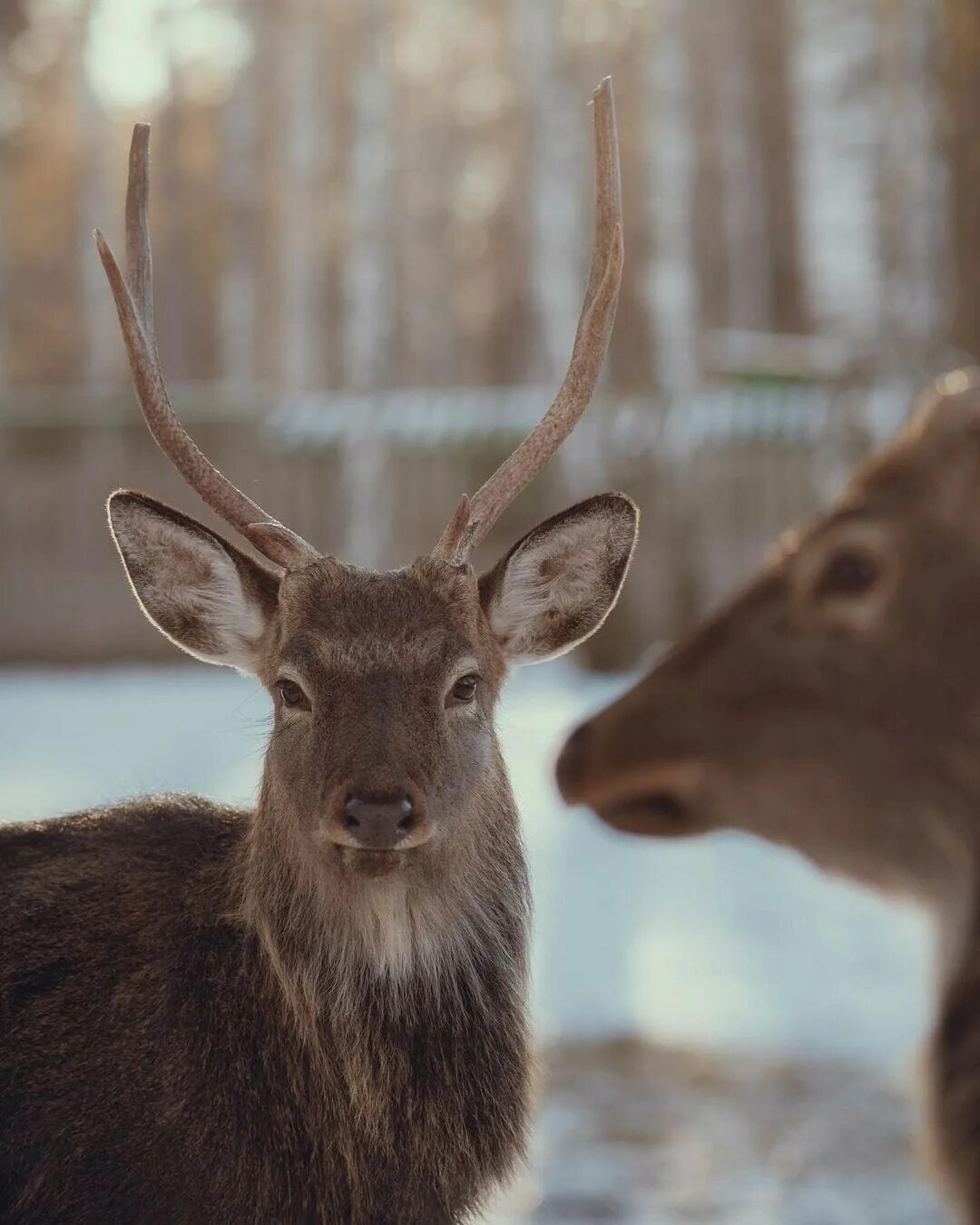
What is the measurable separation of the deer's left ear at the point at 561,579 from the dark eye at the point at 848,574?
41cm

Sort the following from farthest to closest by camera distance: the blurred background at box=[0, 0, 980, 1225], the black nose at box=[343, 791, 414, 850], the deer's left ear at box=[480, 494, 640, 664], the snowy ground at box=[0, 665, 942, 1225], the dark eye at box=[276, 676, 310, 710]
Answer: the blurred background at box=[0, 0, 980, 1225]
the snowy ground at box=[0, 665, 942, 1225]
the deer's left ear at box=[480, 494, 640, 664]
the dark eye at box=[276, 676, 310, 710]
the black nose at box=[343, 791, 414, 850]

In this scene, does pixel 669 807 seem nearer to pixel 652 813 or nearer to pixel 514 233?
pixel 652 813

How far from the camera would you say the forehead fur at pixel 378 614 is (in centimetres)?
289

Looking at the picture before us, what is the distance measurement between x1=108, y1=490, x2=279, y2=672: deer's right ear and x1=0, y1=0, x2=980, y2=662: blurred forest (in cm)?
322

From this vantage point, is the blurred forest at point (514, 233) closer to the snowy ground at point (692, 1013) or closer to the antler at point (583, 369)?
the snowy ground at point (692, 1013)

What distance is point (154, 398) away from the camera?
2.97 m

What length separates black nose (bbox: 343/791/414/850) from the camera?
2.71 metres

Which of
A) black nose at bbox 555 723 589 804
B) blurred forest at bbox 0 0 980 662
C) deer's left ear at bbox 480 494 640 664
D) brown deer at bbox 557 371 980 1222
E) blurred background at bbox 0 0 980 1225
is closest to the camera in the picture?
brown deer at bbox 557 371 980 1222

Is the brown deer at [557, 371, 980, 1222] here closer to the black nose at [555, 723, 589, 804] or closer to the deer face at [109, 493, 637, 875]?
the black nose at [555, 723, 589, 804]

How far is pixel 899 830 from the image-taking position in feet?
8.62

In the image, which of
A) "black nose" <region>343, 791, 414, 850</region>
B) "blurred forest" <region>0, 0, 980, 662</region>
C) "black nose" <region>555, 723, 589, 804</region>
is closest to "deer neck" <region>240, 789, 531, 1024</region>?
"black nose" <region>343, 791, 414, 850</region>

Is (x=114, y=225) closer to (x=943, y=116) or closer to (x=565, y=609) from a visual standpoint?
(x=943, y=116)

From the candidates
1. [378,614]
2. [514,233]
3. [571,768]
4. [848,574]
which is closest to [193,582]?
[378,614]

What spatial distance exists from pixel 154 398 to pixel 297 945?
1033mm
